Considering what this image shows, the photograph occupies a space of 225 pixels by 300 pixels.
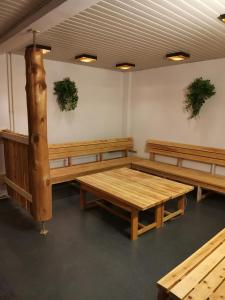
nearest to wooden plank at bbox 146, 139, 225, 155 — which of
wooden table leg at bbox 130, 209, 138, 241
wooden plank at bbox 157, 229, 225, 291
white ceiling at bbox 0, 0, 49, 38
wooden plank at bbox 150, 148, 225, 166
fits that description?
wooden plank at bbox 150, 148, 225, 166

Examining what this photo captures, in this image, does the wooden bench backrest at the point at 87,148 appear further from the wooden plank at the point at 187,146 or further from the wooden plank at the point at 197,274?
the wooden plank at the point at 197,274

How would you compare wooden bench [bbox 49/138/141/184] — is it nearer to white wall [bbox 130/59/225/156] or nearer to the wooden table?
the wooden table

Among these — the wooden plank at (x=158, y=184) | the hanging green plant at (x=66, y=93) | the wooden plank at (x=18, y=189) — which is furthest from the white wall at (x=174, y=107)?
the wooden plank at (x=18, y=189)

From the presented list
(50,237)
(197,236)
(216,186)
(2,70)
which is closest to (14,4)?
(2,70)

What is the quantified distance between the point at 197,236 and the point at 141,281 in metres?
1.11

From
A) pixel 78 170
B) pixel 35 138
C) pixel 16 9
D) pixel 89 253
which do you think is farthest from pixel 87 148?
pixel 16 9

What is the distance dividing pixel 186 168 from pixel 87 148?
205cm

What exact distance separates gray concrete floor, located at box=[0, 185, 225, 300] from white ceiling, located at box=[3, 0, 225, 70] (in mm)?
2476

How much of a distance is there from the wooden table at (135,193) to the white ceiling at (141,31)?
1974 millimetres

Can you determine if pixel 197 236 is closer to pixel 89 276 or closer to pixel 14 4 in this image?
pixel 89 276

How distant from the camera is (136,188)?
10.6 feet

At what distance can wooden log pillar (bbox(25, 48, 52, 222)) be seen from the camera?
2639 millimetres

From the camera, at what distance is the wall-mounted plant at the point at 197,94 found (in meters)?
4.14

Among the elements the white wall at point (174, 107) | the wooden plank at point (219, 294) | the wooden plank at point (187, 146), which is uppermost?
the white wall at point (174, 107)
